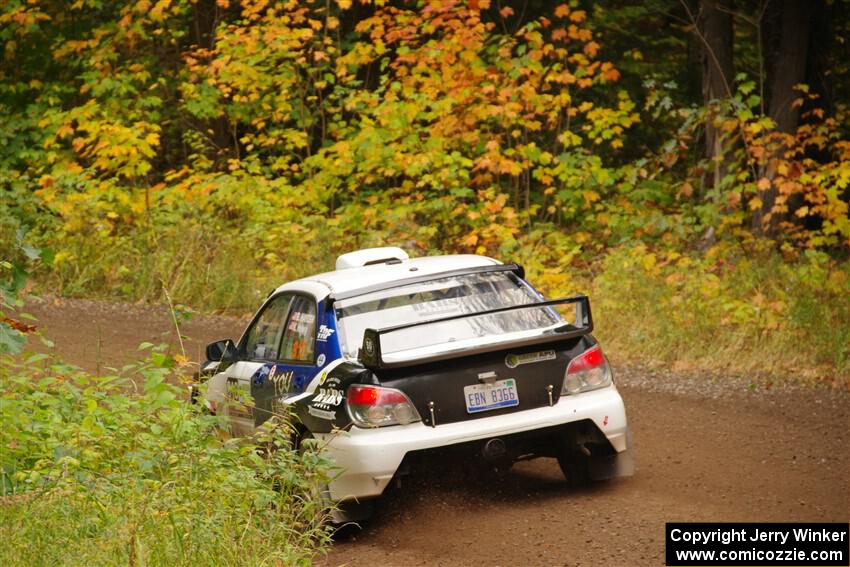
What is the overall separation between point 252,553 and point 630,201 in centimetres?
1439

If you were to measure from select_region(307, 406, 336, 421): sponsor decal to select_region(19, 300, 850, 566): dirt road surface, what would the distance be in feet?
2.29

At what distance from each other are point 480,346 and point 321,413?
3.47ft

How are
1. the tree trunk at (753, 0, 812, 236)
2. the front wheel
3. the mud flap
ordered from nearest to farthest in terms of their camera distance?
the front wheel
the mud flap
the tree trunk at (753, 0, 812, 236)

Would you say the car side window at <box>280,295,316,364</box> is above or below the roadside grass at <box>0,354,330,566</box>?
above

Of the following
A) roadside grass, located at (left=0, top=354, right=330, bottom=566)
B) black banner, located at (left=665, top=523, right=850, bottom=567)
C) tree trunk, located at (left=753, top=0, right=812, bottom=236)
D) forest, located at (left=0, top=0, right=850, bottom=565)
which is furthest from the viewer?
tree trunk, located at (left=753, top=0, right=812, bottom=236)

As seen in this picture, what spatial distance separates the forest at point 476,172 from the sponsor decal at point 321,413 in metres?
6.14

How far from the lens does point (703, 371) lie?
12.0 meters

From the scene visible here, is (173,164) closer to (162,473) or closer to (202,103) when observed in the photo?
(202,103)

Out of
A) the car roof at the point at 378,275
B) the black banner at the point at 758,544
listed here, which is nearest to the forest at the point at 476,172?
the car roof at the point at 378,275

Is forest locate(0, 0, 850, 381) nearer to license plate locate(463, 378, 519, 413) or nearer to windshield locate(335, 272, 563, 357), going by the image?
windshield locate(335, 272, 563, 357)

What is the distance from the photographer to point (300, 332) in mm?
7969

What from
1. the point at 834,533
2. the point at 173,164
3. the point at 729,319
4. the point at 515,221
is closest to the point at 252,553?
the point at 834,533

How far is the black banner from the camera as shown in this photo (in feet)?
20.2

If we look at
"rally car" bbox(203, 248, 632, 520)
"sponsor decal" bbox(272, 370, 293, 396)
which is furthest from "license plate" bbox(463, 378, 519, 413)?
"sponsor decal" bbox(272, 370, 293, 396)
